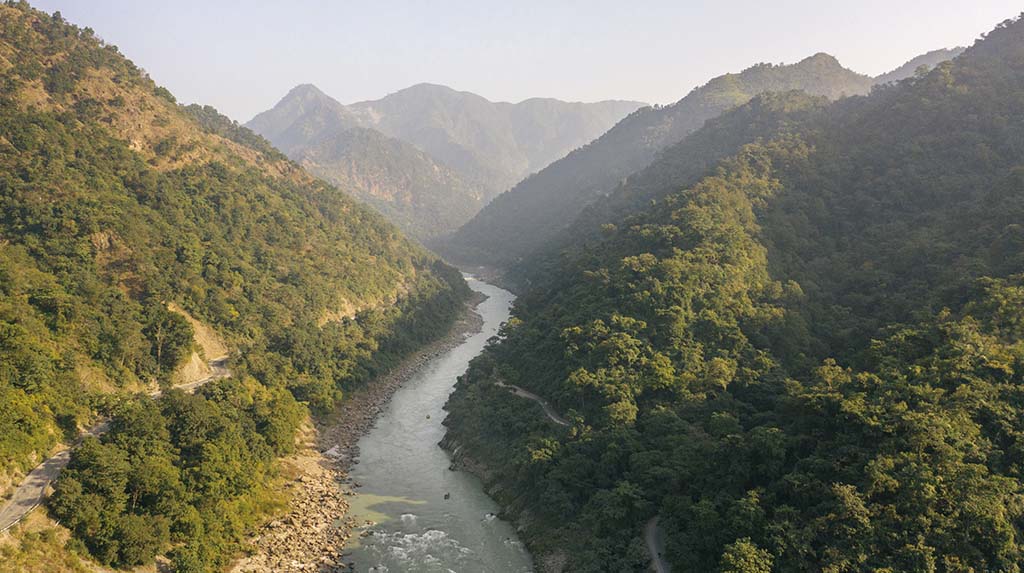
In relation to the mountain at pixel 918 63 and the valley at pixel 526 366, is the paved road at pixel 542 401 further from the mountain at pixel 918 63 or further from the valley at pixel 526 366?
the mountain at pixel 918 63

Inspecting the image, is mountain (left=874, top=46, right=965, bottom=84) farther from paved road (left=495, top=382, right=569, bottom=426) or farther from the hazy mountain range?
paved road (left=495, top=382, right=569, bottom=426)

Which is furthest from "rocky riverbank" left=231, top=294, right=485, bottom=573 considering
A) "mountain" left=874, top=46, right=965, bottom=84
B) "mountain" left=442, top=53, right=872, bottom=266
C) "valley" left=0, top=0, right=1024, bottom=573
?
"mountain" left=874, top=46, right=965, bottom=84

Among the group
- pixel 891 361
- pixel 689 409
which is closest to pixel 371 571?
pixel 689 409

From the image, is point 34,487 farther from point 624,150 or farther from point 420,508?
point 624,150

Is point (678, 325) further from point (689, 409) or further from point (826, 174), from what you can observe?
point (826, 174)

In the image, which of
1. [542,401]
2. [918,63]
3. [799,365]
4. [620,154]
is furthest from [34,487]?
[918,63]

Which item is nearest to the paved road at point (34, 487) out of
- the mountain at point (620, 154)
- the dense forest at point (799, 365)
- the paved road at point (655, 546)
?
the dense forest at point (799, 365)

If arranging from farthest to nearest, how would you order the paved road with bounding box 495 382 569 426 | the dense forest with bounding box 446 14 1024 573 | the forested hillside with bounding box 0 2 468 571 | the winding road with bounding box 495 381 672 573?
the paved road with bounding box 495 382 569 426 → the forested hillside with bounding box 0 2 468 571 → the winding road with bounding box 495 381 672 573 → the dense forest with bounding box 446 14 1024 573
